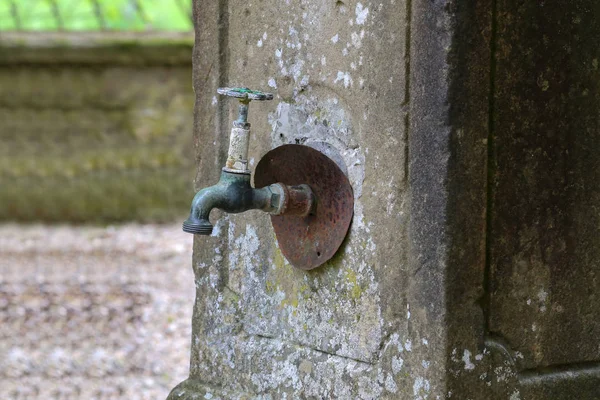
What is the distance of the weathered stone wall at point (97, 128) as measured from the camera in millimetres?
7012

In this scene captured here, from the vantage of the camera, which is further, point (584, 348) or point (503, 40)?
point (584, 348)

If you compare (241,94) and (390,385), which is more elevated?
(241,94)

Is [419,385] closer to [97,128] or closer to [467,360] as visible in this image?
[467,360]

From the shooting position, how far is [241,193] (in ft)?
6.18

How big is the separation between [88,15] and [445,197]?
6689 mm

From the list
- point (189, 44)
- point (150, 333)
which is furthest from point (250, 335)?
point (189, 44)

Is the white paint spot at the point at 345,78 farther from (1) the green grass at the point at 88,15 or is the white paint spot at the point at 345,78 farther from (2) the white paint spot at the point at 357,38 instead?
(1) the green grass at the point at 88,15

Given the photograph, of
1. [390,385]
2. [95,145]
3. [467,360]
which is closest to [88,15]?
[95,145]

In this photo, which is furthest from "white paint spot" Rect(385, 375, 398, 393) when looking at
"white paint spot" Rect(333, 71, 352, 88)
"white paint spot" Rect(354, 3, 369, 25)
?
"white paint spot" Rect(354, 3, 369, 25)

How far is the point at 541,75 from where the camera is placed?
178cm

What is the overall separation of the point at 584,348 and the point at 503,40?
69cm

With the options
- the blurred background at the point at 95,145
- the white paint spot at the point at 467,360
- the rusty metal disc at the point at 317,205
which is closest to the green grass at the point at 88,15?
the blurred background at the point at 95,145

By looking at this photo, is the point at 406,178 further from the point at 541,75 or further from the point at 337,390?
the point at 337,390

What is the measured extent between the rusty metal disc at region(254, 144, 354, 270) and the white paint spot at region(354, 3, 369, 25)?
30cm
